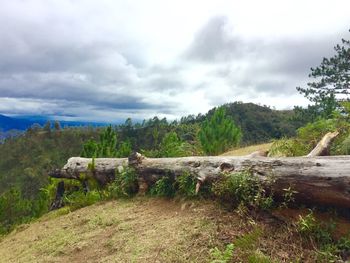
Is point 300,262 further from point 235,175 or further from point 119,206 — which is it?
point 119,206

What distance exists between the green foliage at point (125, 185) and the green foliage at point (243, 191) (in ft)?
7.78

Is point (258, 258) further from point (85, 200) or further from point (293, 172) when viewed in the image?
point (85, 200)

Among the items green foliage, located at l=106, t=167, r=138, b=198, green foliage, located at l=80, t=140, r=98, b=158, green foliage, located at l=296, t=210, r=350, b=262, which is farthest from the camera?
green foliage, located at l=80, t=140, r=98, b=158

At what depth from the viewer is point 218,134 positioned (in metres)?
19.9

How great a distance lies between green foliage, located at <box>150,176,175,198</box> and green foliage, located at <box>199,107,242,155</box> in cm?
1124

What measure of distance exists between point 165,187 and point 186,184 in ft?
2.01

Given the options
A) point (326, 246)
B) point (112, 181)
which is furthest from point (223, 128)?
point (326, 246)

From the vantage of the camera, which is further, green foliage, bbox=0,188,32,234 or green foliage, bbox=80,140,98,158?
green foliage, bbox=0,188,32,234

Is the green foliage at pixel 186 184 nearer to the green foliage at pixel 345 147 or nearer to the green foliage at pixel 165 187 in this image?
the green foliage at pixel 165 187

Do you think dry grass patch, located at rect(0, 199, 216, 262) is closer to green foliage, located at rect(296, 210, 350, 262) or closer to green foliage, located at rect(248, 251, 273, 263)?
green foliage, located at rect(248, 251, 273, 263)

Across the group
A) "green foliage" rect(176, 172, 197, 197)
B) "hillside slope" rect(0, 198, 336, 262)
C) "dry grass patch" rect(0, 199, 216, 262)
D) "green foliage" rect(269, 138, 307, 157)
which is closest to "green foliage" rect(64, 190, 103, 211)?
"dry grass patch" rect(0, 199, 216, 262)

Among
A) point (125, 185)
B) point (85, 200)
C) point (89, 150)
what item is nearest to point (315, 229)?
point (125, 185)

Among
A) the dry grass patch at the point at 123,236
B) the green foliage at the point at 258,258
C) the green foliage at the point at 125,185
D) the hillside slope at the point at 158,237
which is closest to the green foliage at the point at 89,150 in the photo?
the green foliage at the point at 125,185

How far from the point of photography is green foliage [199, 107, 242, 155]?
62.3 feet
